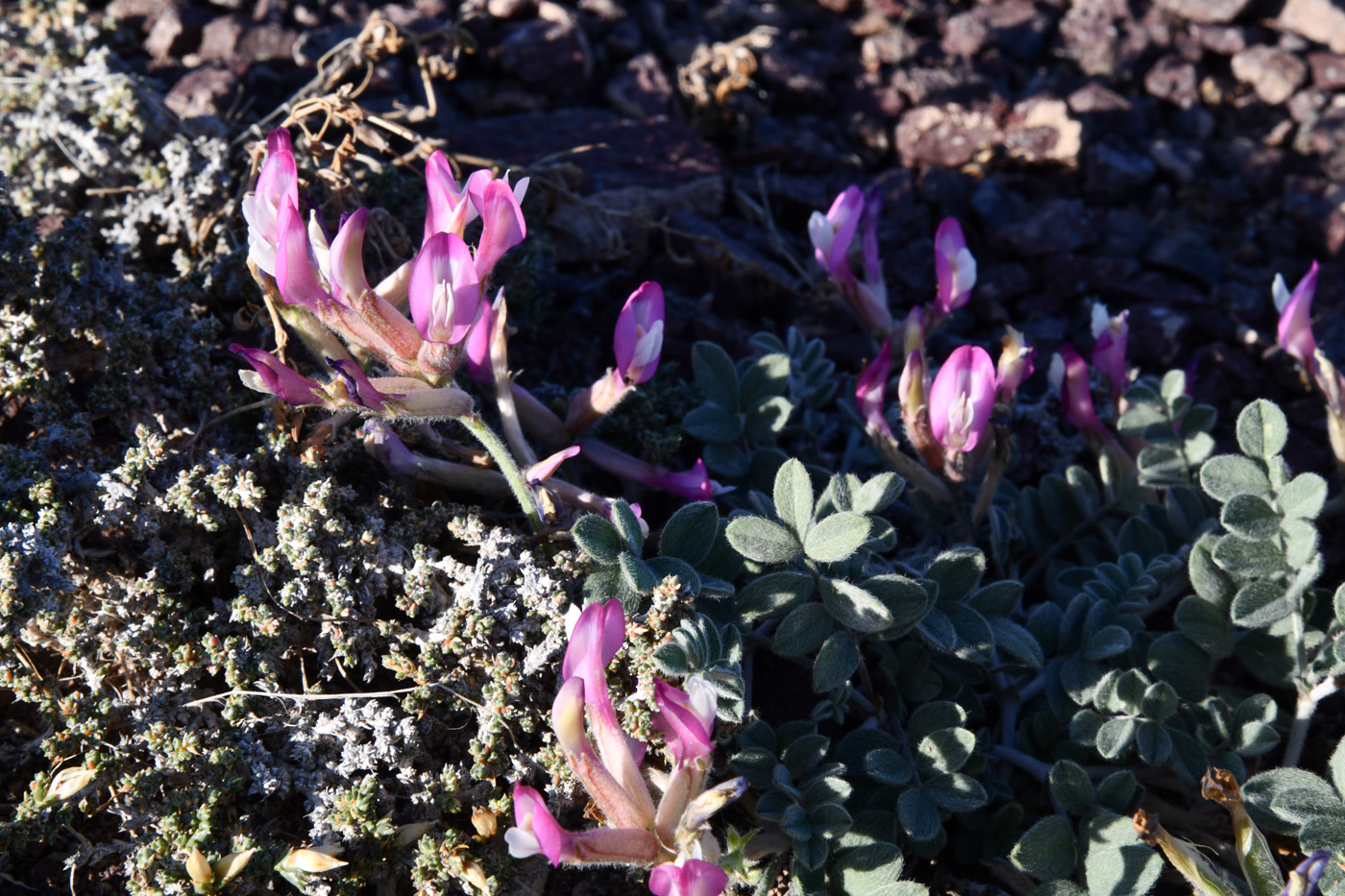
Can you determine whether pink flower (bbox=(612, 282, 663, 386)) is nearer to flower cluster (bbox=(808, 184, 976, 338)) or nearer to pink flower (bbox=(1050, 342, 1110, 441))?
flower cluster (bbox=(808, 184, 976, 338))

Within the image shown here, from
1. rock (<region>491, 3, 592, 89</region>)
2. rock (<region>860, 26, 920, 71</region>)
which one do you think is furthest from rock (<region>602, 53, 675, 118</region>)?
rock (<region>860, 26, 920, 71</region>)

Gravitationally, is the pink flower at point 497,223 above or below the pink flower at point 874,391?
above

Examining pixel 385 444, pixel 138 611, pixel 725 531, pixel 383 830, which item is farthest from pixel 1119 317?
pixel 138 611

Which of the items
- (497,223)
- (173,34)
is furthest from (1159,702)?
(173,34)

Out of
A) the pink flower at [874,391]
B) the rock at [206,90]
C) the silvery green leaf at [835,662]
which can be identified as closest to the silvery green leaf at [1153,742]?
the silvery green leaf at [835,662]

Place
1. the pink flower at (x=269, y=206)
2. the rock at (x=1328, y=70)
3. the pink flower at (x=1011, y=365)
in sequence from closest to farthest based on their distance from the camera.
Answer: the pink flower at (x=269, y=206) → the pink flower at (x=1011, y=365) → the rock at (x=1328, y=70)

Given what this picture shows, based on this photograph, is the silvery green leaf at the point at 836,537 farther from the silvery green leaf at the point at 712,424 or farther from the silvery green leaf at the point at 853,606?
the silvery green leaf at the point at 712,424

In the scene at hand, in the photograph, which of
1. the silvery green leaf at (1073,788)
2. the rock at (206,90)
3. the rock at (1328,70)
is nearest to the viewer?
the silvery green leaf at (1073,788)

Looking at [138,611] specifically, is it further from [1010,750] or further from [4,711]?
[1010,750]
